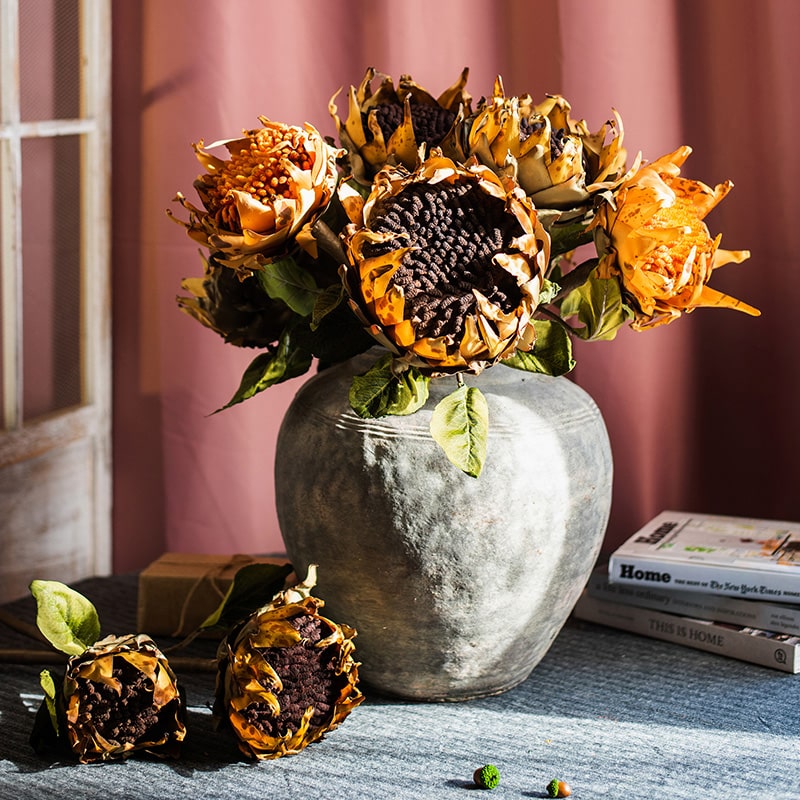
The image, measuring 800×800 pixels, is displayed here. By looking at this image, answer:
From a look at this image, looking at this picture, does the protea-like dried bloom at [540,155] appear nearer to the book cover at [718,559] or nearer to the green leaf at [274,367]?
the green leaf at [274,367]

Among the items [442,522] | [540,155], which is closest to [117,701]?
[442,522]

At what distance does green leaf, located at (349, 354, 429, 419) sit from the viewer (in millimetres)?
707

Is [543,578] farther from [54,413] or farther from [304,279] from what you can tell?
[54,413]

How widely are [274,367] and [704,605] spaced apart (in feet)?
1.44

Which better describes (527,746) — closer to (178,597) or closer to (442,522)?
(442,522)

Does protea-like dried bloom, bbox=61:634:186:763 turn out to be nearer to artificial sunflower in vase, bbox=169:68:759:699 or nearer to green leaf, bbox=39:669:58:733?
green leaf, bbox=39:669:58:733

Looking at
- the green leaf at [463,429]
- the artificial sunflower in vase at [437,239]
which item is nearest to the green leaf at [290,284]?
the artificial sunflower in vase at [437,239]

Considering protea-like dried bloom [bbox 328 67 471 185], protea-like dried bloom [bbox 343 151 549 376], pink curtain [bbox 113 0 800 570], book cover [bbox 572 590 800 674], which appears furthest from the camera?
pink curtain [bbox 113 0 800 570]

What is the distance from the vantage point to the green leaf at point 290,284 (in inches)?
29.9

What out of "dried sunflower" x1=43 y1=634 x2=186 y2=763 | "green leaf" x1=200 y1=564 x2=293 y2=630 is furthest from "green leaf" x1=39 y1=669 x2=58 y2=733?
"green leaf" x1=200 y1=564 x2=293 y2=630

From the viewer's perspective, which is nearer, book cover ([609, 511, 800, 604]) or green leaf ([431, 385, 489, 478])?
green leaf ([431, 385, 489, 478])

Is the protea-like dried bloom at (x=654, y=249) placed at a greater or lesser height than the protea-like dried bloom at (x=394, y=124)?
lesser

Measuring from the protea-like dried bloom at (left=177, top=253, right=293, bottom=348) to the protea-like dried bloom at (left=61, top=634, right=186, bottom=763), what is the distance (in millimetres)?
253

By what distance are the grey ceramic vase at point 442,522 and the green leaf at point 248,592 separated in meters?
0.03
